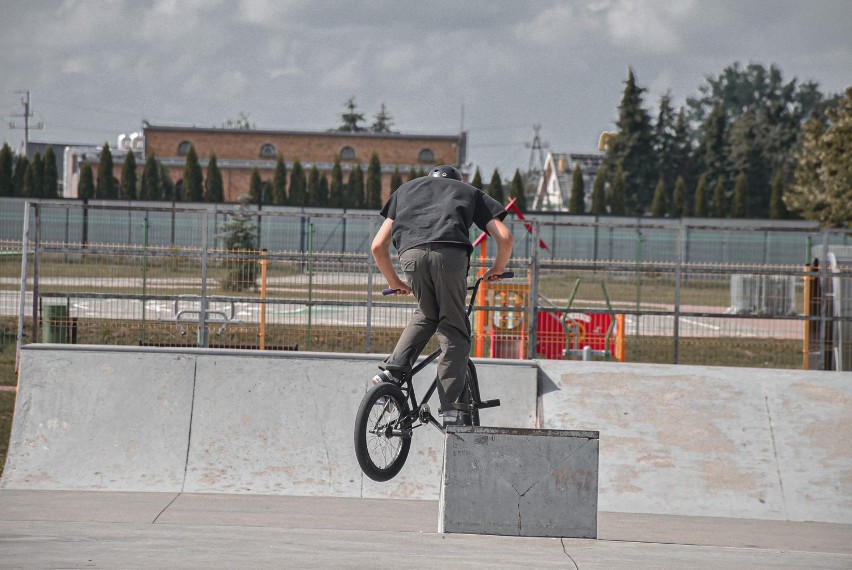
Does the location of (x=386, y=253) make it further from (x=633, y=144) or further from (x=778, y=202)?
(x=633, y=144)

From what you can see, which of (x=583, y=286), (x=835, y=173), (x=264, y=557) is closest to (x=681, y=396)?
(x=264, y=557)

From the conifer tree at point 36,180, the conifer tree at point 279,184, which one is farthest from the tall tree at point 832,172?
the conifer tree at point 36,180

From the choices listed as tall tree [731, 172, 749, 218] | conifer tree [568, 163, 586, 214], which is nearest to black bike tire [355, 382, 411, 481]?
conifer tree [568, 163, 586, 214]

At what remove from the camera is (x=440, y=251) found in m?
6.75

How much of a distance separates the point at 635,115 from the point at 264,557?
7130 cm

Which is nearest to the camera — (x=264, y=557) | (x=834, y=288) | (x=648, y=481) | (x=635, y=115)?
(x=264, y=557)

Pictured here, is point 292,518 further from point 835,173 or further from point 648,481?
point 835,173

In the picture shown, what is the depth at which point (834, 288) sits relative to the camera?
13.1 metres

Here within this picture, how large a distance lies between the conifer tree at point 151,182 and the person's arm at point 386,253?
1874 inches

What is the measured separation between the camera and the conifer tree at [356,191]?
55.5m

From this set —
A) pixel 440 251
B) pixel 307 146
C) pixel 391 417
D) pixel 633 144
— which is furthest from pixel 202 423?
pixel 633 144

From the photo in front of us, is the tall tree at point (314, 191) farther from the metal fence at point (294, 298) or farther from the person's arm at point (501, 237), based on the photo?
the person's arm at point (501, 237)

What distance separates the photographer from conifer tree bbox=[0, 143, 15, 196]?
52.7 meters

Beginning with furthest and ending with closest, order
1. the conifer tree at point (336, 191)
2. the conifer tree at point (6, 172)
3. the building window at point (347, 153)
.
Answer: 1. the building window at point (347, 153)
2. the conifer tree at point (336, 191)
3. the conifer tree at point (6, 172)
